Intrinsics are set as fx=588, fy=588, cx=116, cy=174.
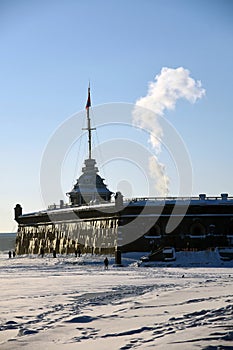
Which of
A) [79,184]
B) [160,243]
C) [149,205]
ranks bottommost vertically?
[160,243]

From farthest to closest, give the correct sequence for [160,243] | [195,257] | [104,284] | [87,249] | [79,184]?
[79,184], [87,249], [160,243], [195,257], [104,284]

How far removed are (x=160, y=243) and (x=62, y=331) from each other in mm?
36388

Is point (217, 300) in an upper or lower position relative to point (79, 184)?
lower

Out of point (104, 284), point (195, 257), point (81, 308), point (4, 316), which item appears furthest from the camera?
point (195, 257)

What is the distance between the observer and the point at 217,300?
16.0 m

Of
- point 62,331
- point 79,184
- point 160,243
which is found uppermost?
point 79,184

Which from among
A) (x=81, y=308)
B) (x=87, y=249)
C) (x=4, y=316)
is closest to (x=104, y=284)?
(x=81, y=308)

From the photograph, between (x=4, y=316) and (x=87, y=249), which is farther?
(x=87, y=249)

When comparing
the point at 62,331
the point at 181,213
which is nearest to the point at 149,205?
the point at 181,213

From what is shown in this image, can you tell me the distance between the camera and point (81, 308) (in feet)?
51.8

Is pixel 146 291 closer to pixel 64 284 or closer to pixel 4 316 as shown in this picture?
pixel 64 284

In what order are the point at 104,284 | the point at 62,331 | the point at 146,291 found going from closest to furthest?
the point at 62,331 < the point at 146,291 < the point at 104,284

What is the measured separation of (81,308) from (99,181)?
4986 cm

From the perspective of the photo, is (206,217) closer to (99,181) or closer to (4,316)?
(99,181)
